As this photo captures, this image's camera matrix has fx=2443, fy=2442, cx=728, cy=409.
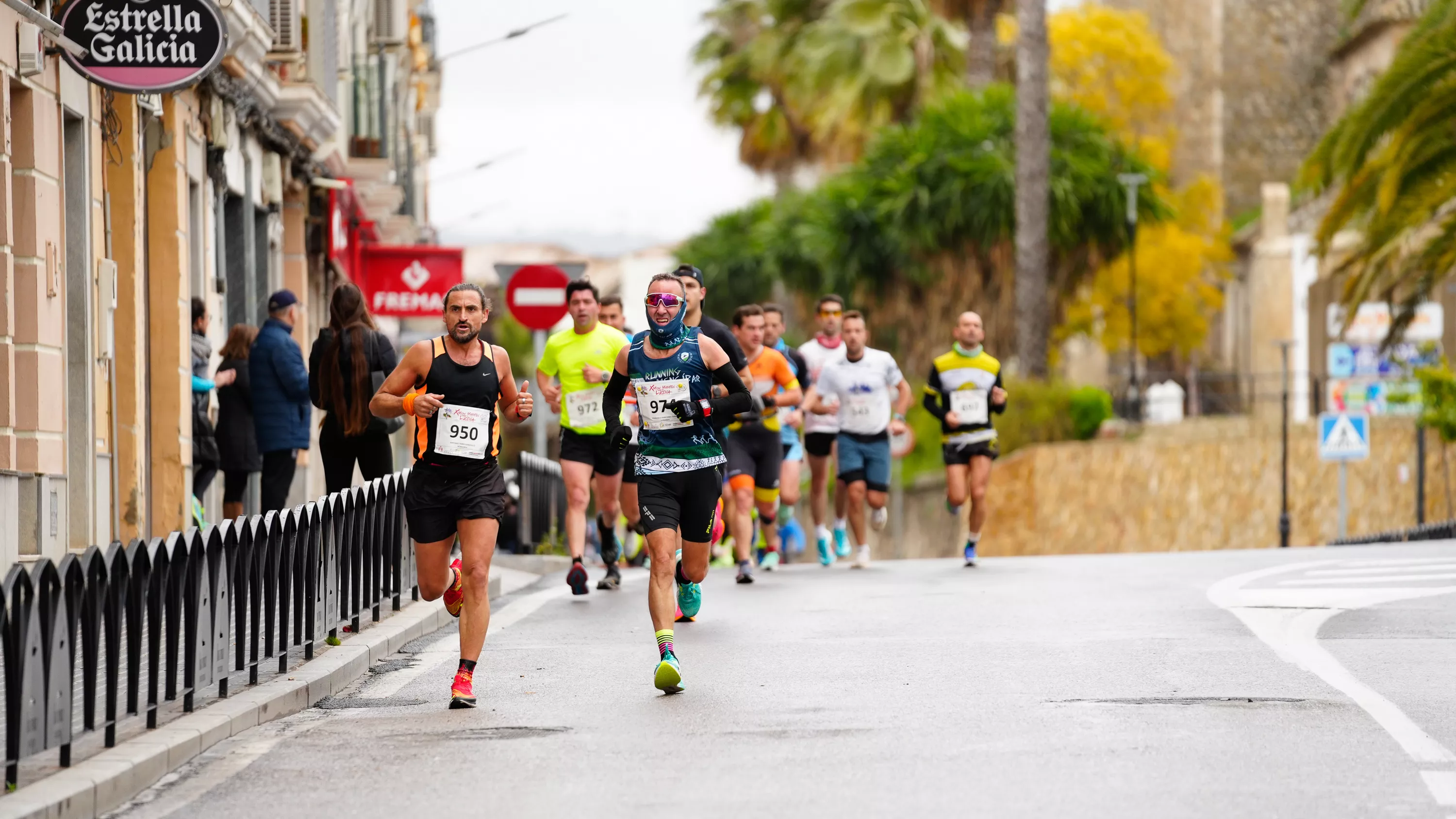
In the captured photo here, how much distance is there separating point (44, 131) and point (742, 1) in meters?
41.6

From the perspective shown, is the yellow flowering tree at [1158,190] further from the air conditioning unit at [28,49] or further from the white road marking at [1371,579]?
the air conditioning unit at [28,49]

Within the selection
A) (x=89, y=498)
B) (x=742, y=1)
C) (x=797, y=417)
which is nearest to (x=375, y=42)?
(x=797, y=417)

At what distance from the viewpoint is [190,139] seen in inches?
781

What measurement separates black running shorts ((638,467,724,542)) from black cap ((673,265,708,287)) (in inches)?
90.0

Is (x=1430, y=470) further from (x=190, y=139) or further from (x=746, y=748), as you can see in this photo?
(x=746, y=748)

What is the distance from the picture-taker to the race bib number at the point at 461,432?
1012cm

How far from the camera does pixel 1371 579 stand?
636 inches

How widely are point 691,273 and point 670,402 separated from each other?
2581 mm

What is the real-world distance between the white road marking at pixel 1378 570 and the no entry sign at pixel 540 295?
8.10 m

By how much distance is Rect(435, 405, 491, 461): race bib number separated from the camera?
10.1 meters

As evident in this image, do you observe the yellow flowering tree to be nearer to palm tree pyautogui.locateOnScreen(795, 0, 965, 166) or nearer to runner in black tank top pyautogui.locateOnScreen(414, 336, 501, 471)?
palm tree pyautogui.locateOnScreen(795, 0, 965, 166)

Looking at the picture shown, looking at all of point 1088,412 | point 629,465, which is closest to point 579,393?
point 629,465

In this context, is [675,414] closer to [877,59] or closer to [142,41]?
[142,41]

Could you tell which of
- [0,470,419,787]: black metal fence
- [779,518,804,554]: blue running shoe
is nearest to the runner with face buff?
[0,470,419,787]: black metal fence
